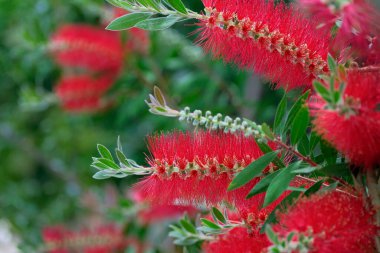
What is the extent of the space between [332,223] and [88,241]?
4.31 feet

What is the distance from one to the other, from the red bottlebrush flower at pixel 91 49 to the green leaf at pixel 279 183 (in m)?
1.22

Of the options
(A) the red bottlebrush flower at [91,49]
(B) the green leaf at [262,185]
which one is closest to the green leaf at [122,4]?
(B) the green leaf at [262,185]

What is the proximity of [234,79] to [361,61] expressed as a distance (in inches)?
48.7

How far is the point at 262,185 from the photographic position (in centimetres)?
85

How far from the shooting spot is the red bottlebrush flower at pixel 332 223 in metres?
0.72

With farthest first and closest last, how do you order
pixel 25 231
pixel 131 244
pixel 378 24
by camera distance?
pixel 25 231, pixel 131 244, pixel 378 24

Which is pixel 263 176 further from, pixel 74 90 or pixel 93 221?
pixel 93 221

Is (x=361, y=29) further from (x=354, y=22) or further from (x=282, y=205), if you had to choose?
(x=282, y=205)

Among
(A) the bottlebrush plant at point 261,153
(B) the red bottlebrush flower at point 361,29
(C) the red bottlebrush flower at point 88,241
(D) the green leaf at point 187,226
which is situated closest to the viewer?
(B) the red bottlebrush flower at point 361,29

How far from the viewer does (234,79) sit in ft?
6.84

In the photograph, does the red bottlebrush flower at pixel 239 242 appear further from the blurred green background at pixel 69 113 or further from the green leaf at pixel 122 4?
the blurred green background at pixel 69 113

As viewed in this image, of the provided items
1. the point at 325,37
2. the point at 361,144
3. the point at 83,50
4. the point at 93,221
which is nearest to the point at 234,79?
the point at 83,50

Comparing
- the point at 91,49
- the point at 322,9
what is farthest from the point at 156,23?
the point at 91,49

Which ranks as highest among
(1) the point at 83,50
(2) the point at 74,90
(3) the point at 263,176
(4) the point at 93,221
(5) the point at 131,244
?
(3) the point at 263,176
